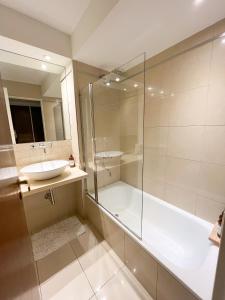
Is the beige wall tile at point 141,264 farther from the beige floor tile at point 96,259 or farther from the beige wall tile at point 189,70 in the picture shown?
the beige wall tile at point 189,70

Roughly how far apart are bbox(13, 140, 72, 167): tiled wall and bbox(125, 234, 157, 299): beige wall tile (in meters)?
1.37

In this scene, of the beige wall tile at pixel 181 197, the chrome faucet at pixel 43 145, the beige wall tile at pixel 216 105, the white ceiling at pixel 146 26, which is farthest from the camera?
the chrome faucet at pixel 43 145

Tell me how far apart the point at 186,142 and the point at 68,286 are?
5.97ft

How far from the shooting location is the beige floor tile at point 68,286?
117 centimetres

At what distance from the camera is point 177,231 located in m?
1.58

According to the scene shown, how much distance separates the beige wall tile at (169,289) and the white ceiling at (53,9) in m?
2.32

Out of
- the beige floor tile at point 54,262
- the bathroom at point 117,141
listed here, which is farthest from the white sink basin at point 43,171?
the beige floor tile at point 54,262

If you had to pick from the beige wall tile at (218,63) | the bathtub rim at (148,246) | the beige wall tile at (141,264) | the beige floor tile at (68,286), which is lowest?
the beige floor tile at (68,286)

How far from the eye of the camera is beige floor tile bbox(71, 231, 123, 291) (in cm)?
130

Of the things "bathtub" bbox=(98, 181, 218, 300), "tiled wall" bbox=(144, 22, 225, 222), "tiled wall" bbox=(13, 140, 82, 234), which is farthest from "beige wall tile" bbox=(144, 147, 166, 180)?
"tiled wall" bbox=(13, 140, 82, 234)

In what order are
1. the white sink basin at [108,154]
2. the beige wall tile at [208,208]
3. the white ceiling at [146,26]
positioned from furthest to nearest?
the white sink basin at [108,154], the beige wall tile at [208,208], the white ceiling at [146,26]

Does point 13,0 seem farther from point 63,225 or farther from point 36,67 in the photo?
point 63,225

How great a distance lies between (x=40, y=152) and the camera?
1824 mm

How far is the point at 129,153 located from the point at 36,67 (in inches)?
67.4
